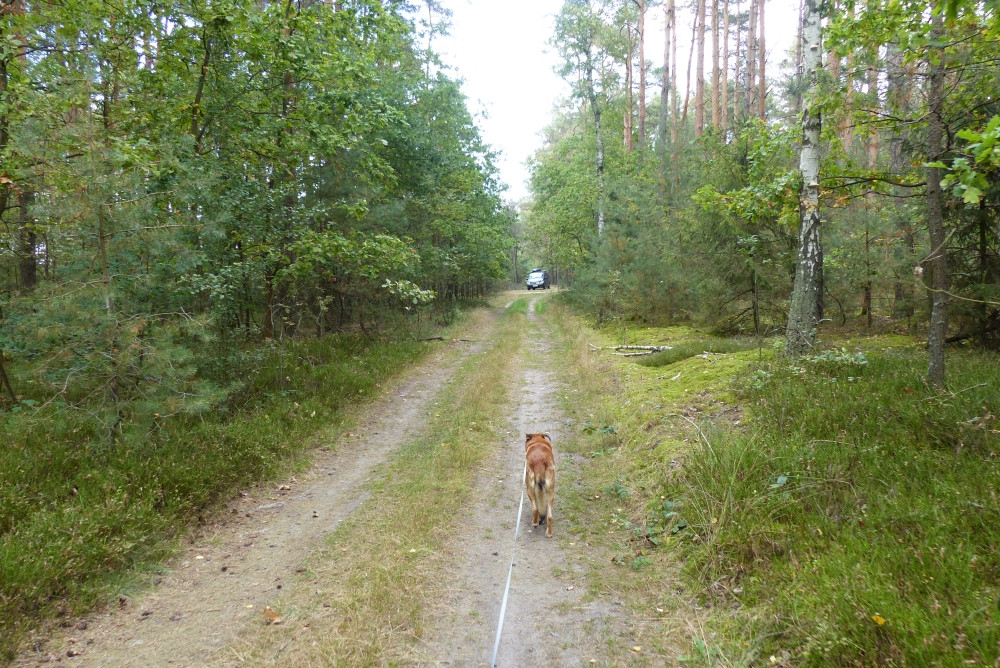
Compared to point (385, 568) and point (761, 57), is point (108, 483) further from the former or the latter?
point (761, 57)

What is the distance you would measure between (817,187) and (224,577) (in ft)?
29.4

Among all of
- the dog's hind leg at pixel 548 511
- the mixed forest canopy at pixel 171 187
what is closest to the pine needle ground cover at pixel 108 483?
the mixed forest canopy at pixel 171 187

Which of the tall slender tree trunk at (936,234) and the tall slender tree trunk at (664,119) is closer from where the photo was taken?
the tall slender tree trunk at (936,234)

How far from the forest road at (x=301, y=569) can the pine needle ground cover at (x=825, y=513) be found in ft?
2.25

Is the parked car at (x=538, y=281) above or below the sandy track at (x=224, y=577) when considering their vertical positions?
above

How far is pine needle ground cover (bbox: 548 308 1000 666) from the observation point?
279cm

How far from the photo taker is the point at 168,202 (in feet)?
24.0

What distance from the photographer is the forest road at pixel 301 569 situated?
358 cm

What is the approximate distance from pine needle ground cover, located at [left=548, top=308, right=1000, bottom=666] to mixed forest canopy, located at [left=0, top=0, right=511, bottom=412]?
5771mm

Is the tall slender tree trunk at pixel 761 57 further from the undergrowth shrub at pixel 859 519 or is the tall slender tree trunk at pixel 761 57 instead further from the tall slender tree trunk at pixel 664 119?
the undergrowth shrub at pixel 859 519

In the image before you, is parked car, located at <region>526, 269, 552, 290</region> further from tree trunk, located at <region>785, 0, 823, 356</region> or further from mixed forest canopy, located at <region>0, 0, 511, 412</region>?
tree trunk, located at <region>785, 0, 823, 356</region>

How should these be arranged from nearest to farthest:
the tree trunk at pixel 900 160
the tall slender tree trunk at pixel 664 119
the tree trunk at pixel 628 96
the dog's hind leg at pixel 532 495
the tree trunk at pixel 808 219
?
the dog's hind leg at pixel 532 495 < the tree trunk at pixel 900 160 < the tree trunk at pixel 808 219 < the tall slender tree trunk at pixel 664 119 < the tree trunk at pixel 628 96

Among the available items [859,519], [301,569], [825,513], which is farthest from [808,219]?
[301,569]

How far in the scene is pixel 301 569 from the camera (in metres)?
4.68
